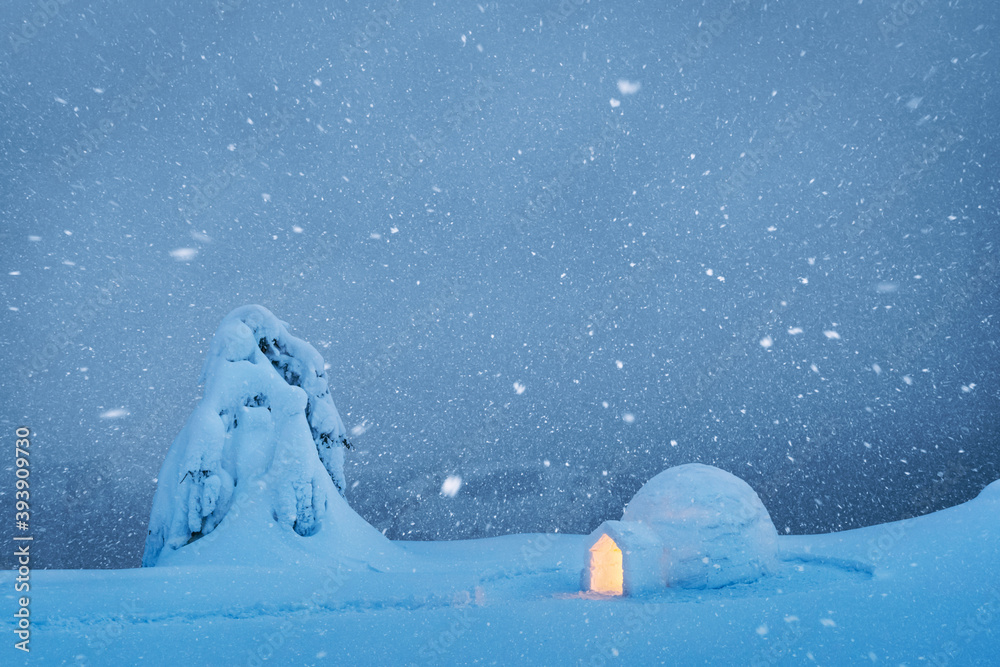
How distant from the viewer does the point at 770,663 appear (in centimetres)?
586

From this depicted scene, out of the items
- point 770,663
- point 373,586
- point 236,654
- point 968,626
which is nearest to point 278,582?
point 373,586

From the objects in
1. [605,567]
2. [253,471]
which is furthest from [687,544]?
[253,471]

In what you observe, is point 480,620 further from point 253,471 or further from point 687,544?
point 253,471

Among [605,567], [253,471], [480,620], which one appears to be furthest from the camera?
[253,471]

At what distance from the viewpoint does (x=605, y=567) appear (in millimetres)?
10797

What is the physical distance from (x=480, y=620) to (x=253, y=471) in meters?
7.44

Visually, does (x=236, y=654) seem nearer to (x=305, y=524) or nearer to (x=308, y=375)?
(x=305, y=524)

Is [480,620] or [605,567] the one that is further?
[605,567]

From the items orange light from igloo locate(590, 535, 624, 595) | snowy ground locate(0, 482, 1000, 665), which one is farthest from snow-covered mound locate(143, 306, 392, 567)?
orange light from igloo locate(590, 535, 624, 595)

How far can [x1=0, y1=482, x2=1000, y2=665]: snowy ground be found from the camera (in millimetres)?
5910

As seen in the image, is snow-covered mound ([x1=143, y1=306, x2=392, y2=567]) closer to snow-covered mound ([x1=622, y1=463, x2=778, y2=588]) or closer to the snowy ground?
the snowy ground

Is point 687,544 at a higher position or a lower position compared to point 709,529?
lower

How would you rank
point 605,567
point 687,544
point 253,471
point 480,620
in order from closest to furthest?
point 480,620, point 687,544, point 605,567, point 253,471

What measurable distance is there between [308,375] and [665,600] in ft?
32.8
